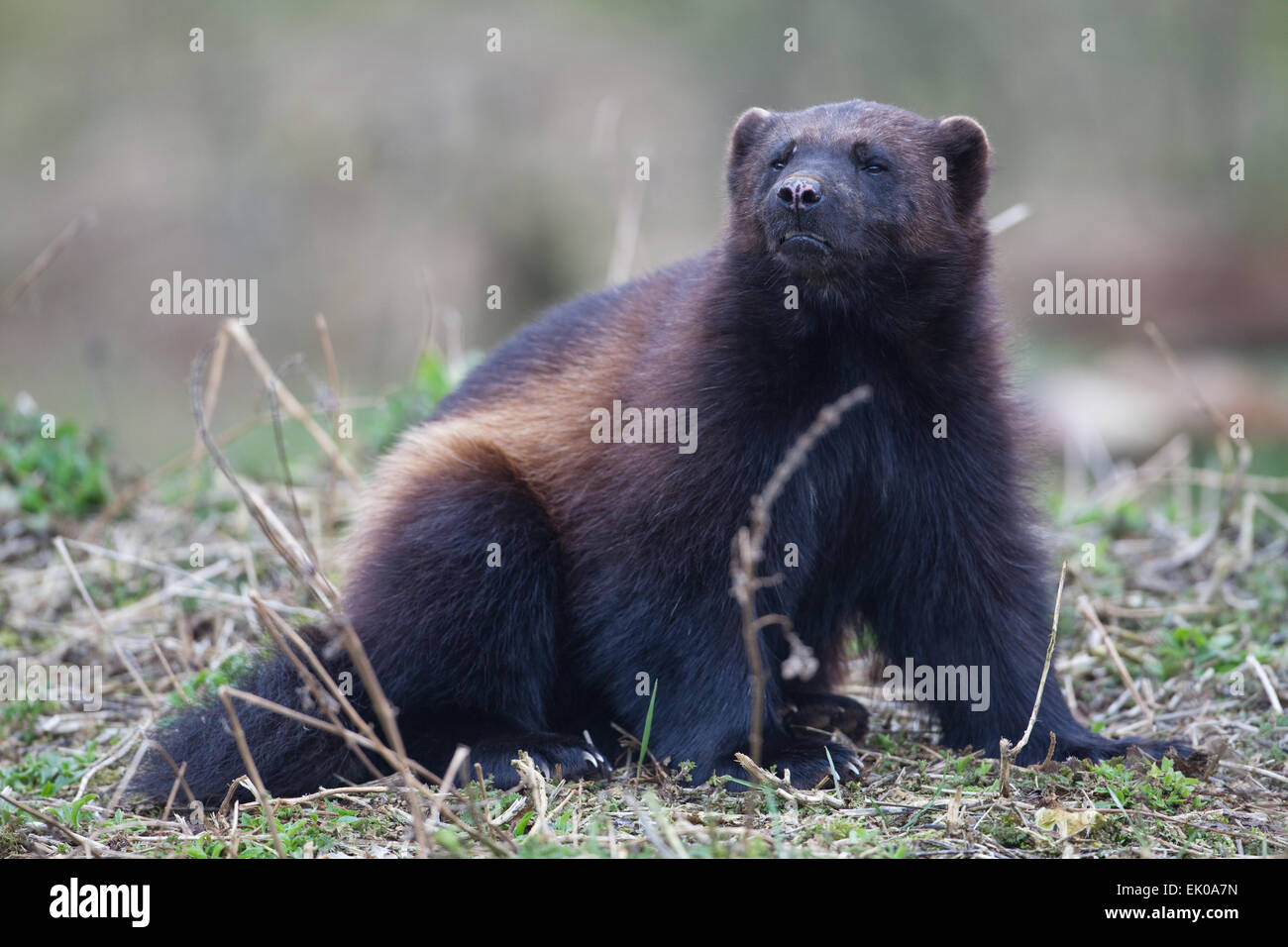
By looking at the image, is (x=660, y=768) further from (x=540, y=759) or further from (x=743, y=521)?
(x=743, y=521)

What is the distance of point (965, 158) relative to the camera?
4746mm

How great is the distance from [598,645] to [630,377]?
95cm

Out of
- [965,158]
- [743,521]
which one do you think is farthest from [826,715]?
[965,158]

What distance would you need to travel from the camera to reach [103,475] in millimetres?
6977

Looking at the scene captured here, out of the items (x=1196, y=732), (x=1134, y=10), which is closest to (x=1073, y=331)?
(x=1134, y=10)

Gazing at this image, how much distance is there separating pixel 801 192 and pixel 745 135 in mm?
776

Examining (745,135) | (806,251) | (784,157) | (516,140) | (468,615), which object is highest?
(516,140)

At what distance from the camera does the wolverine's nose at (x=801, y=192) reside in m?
4.21

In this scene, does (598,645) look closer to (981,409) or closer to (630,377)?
(630,377)

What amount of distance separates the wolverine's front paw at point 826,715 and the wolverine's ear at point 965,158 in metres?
1.85

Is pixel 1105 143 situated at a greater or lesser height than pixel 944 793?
greater

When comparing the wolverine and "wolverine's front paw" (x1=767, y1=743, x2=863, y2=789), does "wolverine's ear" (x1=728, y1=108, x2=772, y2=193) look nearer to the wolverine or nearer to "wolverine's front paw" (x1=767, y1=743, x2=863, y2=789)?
the wolverine

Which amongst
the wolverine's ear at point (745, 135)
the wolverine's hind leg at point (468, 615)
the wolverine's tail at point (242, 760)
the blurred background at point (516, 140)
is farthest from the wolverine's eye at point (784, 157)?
the blurred background at point (516, 140)

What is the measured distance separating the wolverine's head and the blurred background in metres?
14.4
